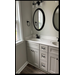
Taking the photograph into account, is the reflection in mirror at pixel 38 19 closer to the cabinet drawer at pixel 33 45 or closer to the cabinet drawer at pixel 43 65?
the cabinet drawer at pixel 33 45

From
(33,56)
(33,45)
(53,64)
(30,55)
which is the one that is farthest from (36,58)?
(53,64)

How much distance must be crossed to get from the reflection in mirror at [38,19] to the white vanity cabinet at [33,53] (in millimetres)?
681

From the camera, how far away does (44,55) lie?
1565 millimetres

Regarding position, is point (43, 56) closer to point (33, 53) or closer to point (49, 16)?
point (33, 53)

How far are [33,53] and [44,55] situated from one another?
0.38 meters

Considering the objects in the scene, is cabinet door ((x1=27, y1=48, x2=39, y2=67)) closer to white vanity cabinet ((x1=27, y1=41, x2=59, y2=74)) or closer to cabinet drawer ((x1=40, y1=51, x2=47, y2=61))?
white vanity cabinet ((x1=27, y1=41, x2=59, y2=74))

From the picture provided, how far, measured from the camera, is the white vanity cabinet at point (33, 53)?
170cm

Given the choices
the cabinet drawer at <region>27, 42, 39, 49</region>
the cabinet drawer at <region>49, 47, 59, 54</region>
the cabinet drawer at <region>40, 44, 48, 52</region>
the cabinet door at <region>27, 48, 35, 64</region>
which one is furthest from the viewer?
the cabinet door at <region>27, 48, 35, 64</region>

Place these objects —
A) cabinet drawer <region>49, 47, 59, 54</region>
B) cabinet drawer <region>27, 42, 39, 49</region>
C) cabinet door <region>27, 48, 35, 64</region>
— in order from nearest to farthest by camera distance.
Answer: cabinet drawer <region>49, 47, 59, 54</region> → cabinet drawer <region>27, 42, 39, 49</region> → cabinet door <region>27, 48, 35, 64</region>

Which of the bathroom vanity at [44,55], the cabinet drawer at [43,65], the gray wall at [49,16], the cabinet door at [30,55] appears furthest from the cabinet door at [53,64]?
the gray wall at [49,16]

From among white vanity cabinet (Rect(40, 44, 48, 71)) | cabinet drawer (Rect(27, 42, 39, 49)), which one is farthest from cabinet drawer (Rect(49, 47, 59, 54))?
cabinet drawer (Rect(27, 42, 39, 49))

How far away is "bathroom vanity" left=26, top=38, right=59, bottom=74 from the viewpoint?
54.5 inches
